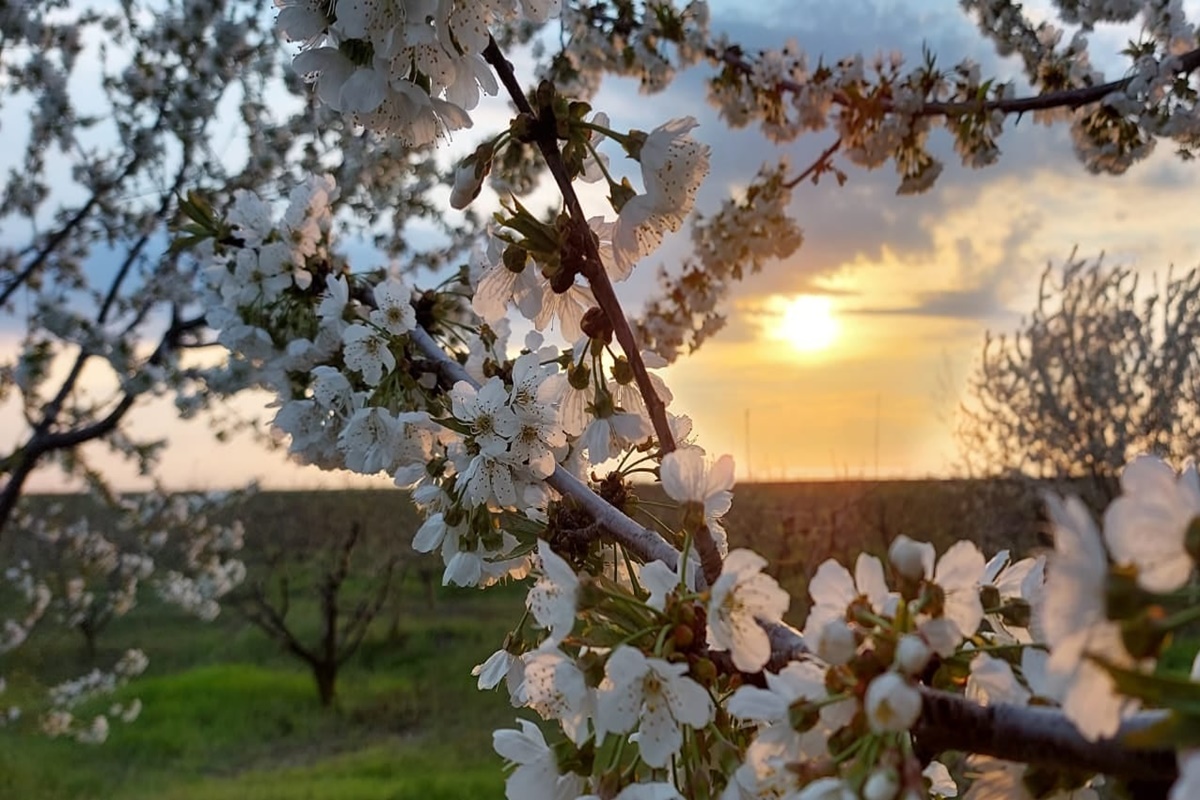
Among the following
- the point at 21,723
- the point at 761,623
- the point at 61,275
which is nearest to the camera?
the point at 761,623

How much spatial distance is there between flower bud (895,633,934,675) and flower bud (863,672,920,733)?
17 millimetres

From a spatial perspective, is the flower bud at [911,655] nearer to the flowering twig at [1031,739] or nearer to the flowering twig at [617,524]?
the flowering twig at [1031,739]

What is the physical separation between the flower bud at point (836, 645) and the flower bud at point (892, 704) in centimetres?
4

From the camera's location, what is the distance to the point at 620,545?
0.86 meters

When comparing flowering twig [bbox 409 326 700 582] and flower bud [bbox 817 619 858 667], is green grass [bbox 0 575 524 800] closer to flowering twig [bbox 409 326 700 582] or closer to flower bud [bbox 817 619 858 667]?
flowering twig [bbox 409 326 700 582]

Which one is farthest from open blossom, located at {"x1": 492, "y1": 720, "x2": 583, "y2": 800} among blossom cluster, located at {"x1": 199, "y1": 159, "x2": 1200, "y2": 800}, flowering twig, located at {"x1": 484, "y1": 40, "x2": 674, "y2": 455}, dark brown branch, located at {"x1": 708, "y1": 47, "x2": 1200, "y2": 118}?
dark brown branch, located at {"x1": 708, "y1": 47, "x2": 1200, "y2": 118}

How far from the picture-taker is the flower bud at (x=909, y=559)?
1.84 feet

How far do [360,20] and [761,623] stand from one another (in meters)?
0.55

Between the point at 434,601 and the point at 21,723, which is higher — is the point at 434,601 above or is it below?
above

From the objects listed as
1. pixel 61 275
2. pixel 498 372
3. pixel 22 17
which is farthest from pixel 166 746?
pixel 498 372

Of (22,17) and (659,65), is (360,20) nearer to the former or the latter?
(659,65)

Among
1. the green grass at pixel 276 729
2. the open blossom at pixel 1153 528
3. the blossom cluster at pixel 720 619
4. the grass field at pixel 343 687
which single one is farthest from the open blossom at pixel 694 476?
the green grass at pixel 276 729

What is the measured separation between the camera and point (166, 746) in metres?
7.45

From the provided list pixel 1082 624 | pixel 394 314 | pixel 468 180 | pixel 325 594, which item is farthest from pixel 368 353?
pixel 325 594
